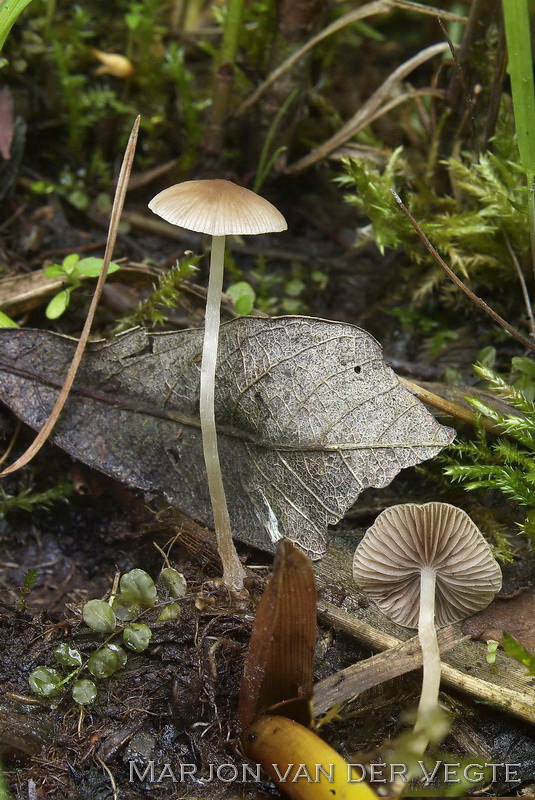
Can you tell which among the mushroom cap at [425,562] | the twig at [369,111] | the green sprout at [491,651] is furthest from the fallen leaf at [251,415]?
the twig at [369,111]

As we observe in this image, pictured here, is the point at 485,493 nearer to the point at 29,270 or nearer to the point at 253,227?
the point at 253,227

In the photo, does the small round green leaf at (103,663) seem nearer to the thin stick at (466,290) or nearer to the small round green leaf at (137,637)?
the small round green leaf at (137,637)

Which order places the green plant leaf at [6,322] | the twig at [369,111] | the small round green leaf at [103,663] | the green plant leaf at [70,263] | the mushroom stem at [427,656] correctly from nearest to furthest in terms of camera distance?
the mushroom stem at [427,656]
the small round green leaf at [103,663]
the green plant leaf at [6,322]
the green plant leaf at [70,263]
the twig at [369,111]

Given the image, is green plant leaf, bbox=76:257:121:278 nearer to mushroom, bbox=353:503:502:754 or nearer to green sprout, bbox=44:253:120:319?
green sprout, bbox=44:253:120:319

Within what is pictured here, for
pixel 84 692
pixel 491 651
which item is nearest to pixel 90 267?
pixel 84 692

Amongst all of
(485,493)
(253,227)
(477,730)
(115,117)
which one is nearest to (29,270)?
(115,117)

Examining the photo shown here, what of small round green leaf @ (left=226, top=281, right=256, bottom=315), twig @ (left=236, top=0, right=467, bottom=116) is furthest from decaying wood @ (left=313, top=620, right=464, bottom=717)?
twig @ (left=236, top=0, right=467, bottom=116)

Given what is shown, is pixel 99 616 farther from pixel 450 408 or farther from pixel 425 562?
pixel 450 408
